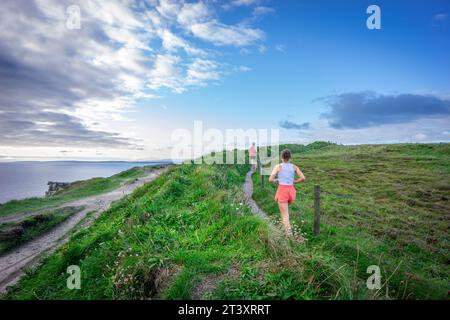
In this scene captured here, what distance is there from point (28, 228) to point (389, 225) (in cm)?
2208

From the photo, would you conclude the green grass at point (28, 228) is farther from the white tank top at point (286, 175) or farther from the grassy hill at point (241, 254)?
the white tank top at point (286, 175)

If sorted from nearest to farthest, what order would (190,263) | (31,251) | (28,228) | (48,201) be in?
(190,263)
(31,251)
(28,228)
(48,201)

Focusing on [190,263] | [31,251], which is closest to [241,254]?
[190,263]

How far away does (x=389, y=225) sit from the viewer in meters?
12.4

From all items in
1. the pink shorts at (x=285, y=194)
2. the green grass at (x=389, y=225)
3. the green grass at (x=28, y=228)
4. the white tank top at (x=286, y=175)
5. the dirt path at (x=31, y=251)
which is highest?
the white tank top at (x=286, y=175)

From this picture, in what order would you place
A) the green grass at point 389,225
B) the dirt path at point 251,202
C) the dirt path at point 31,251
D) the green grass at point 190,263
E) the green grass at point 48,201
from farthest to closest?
the green grass at point 48,201, the dirt path at point 251,202, the dirt path at point 31,251, the green grass at point 389,225, the green grass at point 190,263

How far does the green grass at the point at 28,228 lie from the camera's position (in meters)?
15.4

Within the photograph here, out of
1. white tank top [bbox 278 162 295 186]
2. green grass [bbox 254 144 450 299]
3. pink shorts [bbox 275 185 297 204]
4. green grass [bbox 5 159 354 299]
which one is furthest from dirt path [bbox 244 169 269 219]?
green grass [bbox 5 159 354 299]

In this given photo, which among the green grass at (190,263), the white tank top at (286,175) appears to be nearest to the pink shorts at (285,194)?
the white tank top at (286,175)

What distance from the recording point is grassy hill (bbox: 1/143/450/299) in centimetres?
528

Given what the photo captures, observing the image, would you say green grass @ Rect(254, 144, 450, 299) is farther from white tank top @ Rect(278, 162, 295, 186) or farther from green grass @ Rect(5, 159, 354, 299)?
white tank top @ Rect(278, 162, 295, 186)

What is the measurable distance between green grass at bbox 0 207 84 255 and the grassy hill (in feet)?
18.0

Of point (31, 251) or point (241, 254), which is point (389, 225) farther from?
point (31, 251)

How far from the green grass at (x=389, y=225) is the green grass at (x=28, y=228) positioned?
15148mm
